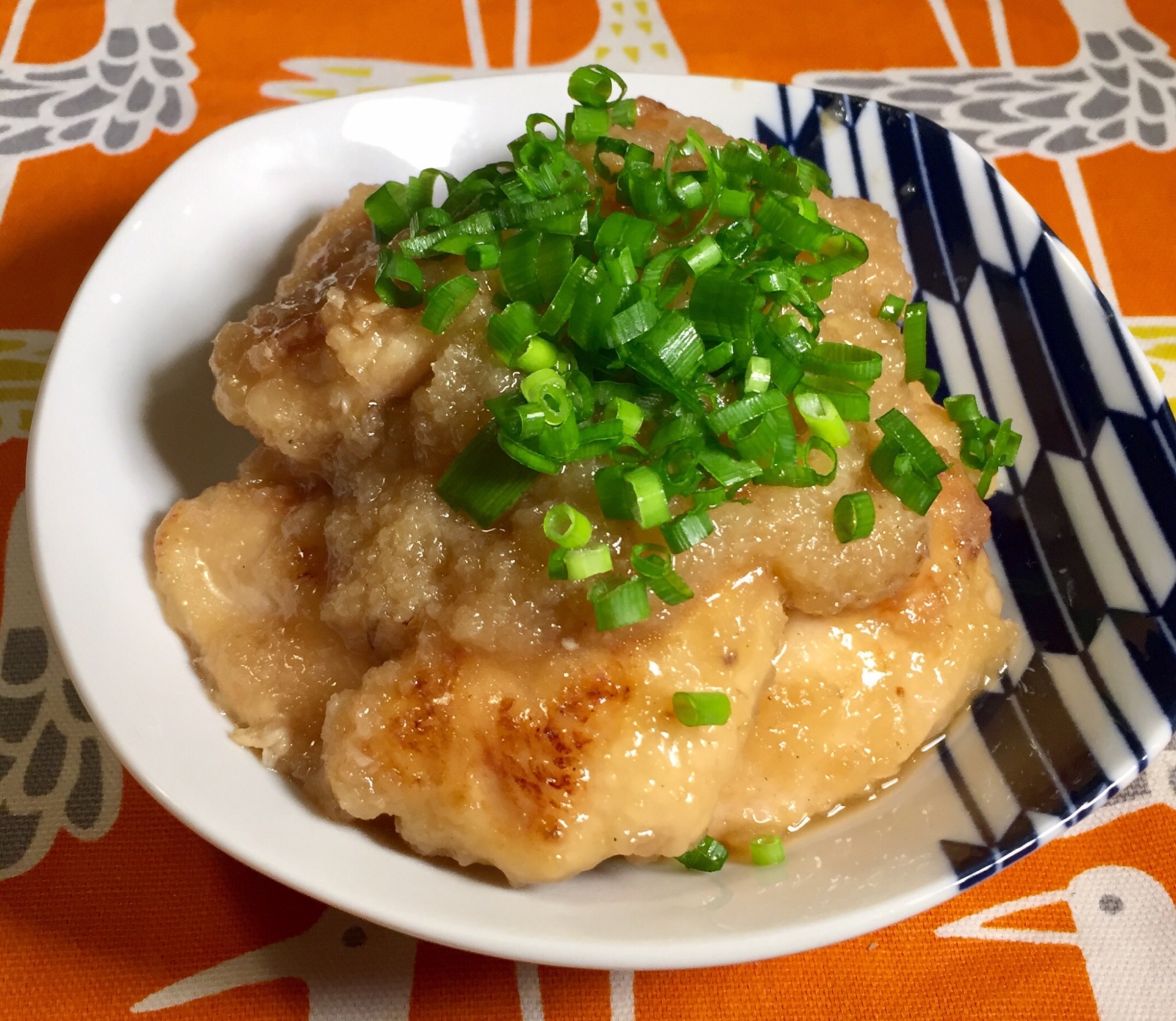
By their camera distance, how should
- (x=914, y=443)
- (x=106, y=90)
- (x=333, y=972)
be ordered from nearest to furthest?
1. (x=914, y=443)
2. (x=333, y=972)
3. (x=106, y=90)

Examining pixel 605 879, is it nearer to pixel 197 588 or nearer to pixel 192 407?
pixel 197 588

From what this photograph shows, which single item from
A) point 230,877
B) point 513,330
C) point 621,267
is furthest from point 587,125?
point 230,877

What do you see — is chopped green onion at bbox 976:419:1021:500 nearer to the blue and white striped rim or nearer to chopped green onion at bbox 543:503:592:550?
the blue and white striped rim

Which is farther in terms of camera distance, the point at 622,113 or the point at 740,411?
the point at 622,113

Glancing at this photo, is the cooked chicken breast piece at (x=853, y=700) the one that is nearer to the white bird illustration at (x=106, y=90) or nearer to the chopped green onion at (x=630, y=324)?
the chopped green onion at (x=630, y=324)

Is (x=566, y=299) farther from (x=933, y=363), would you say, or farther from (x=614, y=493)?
(x=933, y=363)

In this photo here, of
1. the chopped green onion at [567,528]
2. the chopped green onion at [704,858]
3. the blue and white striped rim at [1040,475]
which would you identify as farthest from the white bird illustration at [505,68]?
the chopped green onion at [704,858]

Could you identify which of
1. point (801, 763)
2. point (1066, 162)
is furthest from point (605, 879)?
point (1066, 162)
